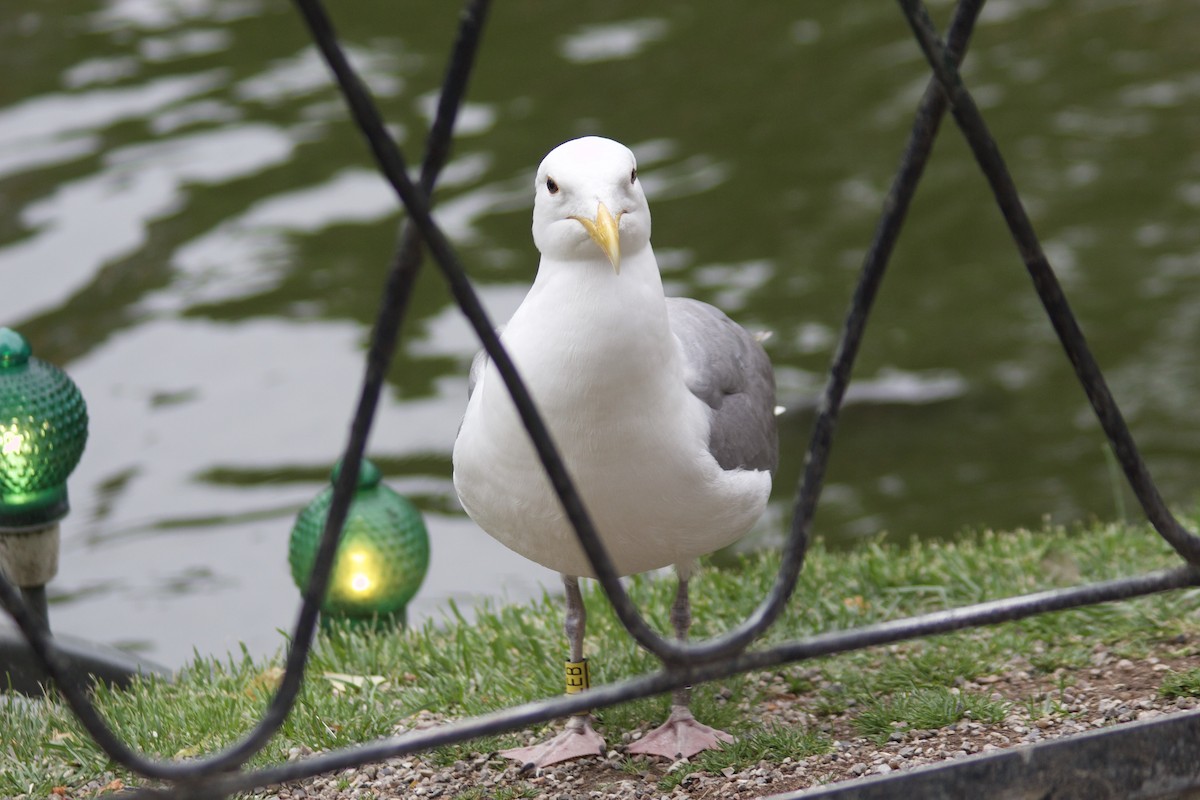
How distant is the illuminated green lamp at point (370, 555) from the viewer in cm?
478

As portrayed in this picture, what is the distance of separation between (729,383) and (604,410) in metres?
0.61

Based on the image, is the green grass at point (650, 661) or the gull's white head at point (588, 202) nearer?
the gull's white head at point (588, 202)

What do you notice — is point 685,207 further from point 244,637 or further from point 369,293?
point 244,637

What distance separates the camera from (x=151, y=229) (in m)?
10.1

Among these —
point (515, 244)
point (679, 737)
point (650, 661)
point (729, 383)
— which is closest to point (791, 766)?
point (679, 737)

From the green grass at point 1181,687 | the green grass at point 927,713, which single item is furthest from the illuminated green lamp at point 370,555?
the green grass at point 1181,687

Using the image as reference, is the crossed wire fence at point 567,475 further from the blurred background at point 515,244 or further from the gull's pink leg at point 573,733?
the blurred background at point 515,244

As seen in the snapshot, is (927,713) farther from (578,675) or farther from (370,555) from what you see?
(370,555)

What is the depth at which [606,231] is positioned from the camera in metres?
3.03

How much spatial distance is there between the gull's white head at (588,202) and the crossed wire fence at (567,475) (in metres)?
0.93

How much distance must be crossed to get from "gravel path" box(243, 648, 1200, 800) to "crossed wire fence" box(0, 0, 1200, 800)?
3.38 feet

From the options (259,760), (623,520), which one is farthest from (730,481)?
(259,760)

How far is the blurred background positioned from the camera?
306 inches

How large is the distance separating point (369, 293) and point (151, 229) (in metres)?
1.67
